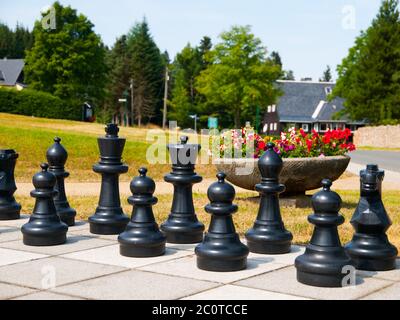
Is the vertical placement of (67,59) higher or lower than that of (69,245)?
higher

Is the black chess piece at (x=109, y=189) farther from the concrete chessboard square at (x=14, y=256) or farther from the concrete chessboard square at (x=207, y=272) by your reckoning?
the concrete chessboard square at (x=207, y=272)

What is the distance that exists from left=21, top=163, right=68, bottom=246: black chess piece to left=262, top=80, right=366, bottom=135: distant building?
218 feet

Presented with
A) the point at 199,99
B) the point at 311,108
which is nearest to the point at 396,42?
the point at 311,108

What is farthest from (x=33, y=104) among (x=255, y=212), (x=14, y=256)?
(x=14, y=256)

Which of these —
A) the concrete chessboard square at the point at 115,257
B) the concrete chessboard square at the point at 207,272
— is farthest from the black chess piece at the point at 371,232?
the concrete chessboard square at the point at 115,257

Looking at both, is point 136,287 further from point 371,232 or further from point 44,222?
point 371,232

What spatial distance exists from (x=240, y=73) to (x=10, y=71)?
130 feet

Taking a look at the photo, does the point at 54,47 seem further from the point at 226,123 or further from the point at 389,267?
the point at 389,267

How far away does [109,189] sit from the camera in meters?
6.24

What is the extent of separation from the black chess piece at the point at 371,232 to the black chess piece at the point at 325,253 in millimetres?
447

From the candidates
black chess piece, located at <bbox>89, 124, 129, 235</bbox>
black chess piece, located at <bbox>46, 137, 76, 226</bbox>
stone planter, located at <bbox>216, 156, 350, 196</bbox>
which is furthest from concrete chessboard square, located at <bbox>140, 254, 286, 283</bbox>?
stone planter, located at <bbox>216, 156, 350, 196</bbox>

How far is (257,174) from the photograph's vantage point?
8.82 meters

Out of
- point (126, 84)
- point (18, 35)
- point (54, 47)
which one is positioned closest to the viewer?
point (54, 47)

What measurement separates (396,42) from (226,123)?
28.2 metres
